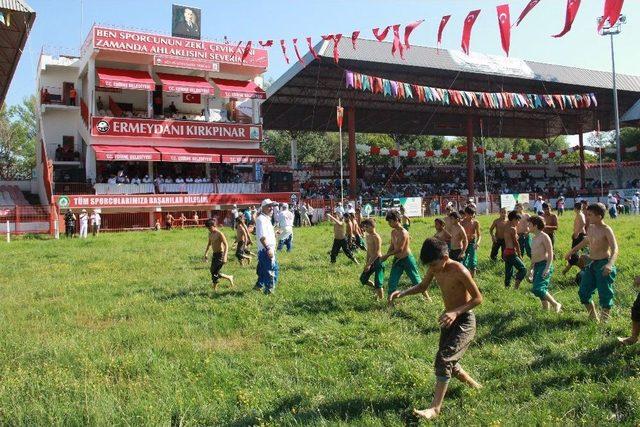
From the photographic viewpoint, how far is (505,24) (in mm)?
14180

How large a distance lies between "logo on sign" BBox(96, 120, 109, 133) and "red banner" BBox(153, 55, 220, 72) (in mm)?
4572

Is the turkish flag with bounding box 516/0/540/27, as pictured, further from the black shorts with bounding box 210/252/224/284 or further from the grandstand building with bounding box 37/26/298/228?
the grandstand building with bounding box 37/26/298/228

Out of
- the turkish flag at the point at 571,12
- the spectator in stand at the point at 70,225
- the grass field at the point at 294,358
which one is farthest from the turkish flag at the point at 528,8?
the spectator in stand at the point at 70,225

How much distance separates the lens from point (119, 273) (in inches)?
521

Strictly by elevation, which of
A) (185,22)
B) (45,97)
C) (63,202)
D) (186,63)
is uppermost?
(185,22)

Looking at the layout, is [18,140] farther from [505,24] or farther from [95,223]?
[505,24]

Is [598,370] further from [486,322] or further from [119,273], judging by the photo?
[119,273]

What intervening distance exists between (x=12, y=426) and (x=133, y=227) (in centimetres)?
2550

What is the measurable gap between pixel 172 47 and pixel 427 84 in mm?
16992

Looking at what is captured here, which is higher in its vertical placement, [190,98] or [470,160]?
[190,98]

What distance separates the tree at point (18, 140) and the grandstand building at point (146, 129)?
2004cm

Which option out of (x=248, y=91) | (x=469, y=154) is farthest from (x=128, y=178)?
(x=469, y=154)

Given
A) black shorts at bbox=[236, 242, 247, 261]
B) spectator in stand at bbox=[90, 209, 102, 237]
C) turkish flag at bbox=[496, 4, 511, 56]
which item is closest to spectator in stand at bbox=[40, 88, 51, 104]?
spectator in stand at bbox=[90, 209, 102, 237]

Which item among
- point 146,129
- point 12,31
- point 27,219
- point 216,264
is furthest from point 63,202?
point 216,264
